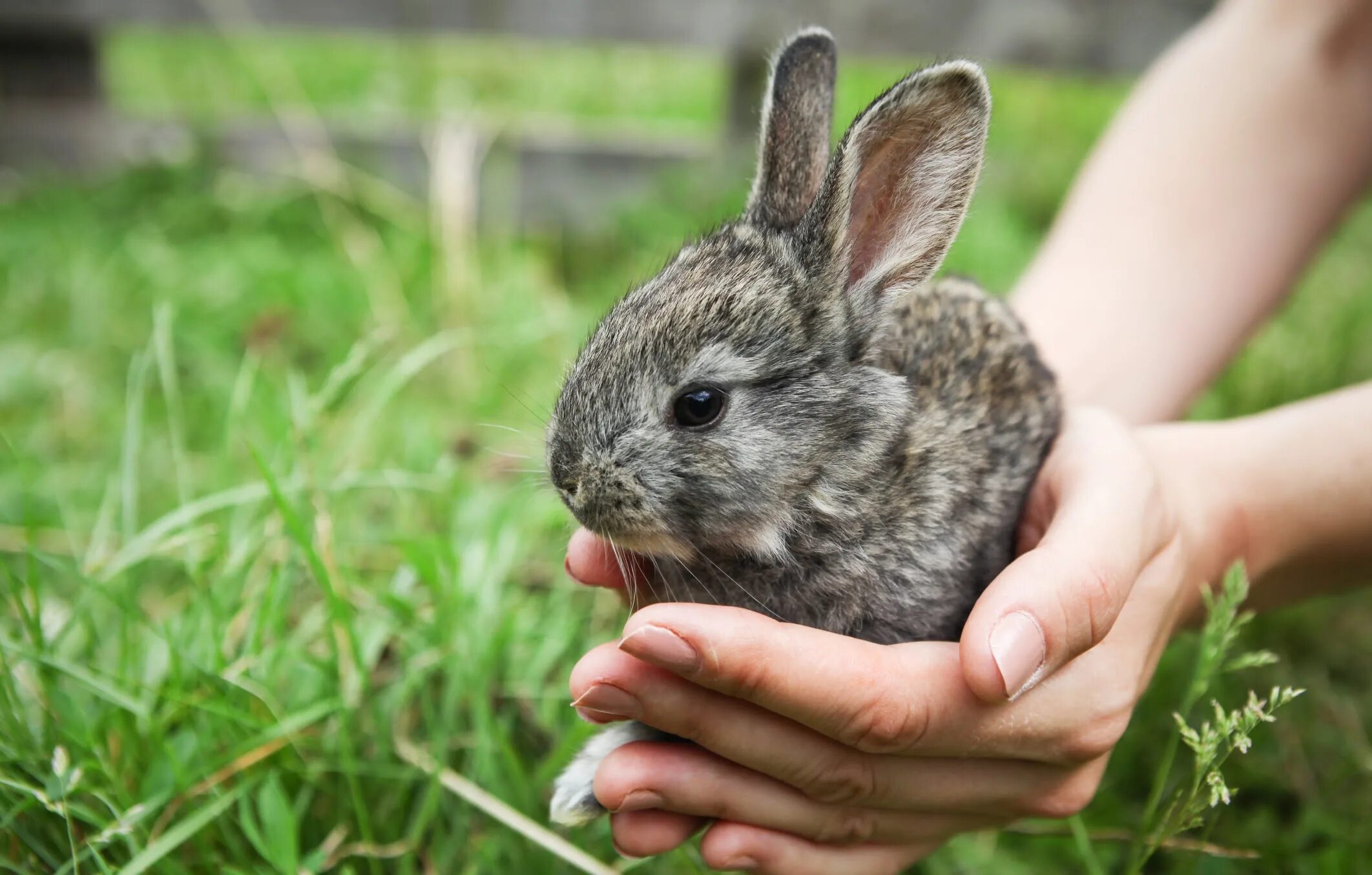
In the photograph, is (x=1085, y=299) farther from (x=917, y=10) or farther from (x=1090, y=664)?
(x=917, y=10)

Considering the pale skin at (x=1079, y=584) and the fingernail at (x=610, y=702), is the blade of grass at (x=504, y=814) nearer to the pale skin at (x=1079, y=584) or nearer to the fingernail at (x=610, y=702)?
the pale skin at (x=1079, y=584)

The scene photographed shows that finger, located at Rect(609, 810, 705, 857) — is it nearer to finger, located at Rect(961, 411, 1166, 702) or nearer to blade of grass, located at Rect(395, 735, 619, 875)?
blade of grass, located at Rect(395, 735, 619, 875)

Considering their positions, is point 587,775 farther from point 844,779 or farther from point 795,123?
point 795,123

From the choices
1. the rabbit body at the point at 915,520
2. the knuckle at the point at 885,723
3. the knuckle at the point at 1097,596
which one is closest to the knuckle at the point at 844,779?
the knuckle at the point at 885,723

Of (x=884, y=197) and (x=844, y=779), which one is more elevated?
(x=884, y=197)

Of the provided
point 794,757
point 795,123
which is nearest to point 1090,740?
point 794,757

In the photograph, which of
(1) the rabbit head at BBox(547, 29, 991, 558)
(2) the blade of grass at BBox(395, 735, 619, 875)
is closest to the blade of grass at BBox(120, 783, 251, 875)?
(2) the blade of grass at BBox(395, 735, 619, 875)
